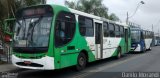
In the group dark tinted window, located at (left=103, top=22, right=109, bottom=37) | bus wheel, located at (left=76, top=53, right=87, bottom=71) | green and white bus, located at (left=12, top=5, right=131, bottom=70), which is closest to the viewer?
green and white bus, located at (left=12, top=5, right=131, bottom=70)

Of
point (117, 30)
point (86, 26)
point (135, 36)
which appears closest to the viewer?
point (86, 26)

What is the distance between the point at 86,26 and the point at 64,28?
2.68 meters

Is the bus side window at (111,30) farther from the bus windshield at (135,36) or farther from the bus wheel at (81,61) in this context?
the bus windshield at (135,36)

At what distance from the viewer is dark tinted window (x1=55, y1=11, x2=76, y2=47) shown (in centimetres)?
1099

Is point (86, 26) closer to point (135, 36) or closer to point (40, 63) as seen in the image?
point (40, 63)

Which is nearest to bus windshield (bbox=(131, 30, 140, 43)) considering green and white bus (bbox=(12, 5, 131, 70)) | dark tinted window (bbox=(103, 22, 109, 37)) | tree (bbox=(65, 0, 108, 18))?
dark tinted window (bbox=(103, 22, 109, 37))

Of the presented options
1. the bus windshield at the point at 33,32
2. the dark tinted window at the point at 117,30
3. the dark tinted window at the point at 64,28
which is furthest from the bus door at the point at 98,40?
the bus windshield at the point at 33,32

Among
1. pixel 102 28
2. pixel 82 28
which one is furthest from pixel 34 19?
pixel 102 28

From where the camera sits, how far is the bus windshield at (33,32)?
1072 centimetres

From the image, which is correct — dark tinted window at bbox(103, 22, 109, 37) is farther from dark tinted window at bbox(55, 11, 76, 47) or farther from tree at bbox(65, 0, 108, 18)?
tree at bbox(65, 0, 108, 18)

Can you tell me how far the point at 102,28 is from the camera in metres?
16.3

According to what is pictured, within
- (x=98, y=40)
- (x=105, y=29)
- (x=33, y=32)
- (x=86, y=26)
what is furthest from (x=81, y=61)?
(x=105, y=29)

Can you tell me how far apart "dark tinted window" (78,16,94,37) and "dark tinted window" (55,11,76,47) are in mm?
885

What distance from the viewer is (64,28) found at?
11.5m
